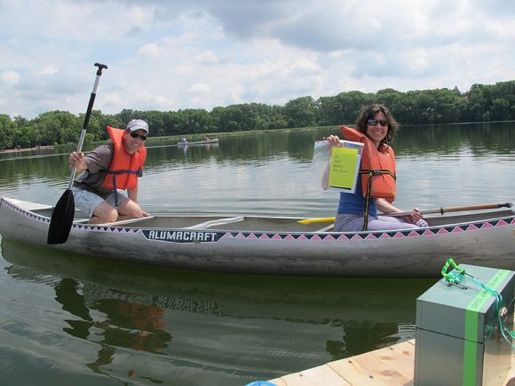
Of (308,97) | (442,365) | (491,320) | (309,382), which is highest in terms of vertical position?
(308,97)

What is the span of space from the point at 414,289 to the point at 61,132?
3478 inches

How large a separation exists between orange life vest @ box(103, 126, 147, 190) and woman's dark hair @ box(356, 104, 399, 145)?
11.0ft

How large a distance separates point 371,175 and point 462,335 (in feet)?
9.28

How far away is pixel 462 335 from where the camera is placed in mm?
2342

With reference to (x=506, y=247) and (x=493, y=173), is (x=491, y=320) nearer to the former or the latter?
(x=506, y=247)

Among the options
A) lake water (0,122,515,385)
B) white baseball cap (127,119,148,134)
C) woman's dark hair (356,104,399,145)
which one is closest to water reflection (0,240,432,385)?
lake water (0,122,515,385)

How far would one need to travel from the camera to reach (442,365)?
244cm

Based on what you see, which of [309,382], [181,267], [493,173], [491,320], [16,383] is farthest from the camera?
[493,173]

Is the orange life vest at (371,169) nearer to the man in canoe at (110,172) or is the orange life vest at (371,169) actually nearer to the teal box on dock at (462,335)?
the teal box on dock at (462,335)

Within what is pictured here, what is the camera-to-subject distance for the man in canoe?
6.53 metres

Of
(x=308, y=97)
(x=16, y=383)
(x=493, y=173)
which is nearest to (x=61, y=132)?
(x=308, y=97)

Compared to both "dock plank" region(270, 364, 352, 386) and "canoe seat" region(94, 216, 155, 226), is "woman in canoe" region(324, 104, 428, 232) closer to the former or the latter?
"dock plank" region(270, 364, 352, 386)

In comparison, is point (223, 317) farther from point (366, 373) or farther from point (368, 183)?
point (366, 373)

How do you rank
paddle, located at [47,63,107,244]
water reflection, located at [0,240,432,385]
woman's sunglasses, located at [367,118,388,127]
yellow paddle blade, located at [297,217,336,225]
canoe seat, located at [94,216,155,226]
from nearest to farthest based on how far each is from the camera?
water reflection, located at [0,240,432,385] < woman's sunglasses, located at [367,118,388,127] < yellow paddle blade, located at [297,217,336,225] < paddle, located at [47,63,107,244] < canoe seat, located at [94,216,155,226]
